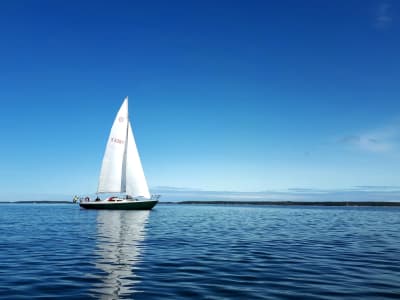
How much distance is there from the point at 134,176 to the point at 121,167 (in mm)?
3892

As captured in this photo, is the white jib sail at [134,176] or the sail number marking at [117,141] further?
the sail number marking at [117,141]

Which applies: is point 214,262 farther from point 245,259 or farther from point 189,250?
point 189,250

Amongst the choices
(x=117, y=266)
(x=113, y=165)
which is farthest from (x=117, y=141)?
(x=117, y=266)

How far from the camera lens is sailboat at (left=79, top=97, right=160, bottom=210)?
78.2 meters

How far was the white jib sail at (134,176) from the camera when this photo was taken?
257 ft

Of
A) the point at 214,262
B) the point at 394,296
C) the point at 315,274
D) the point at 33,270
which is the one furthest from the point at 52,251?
the point at 394,296

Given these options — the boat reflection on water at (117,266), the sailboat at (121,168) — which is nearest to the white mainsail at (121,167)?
the sailboat at (121,168)

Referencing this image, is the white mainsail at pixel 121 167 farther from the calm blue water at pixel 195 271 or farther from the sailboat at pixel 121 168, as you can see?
the calm blue water at pixel 195 271

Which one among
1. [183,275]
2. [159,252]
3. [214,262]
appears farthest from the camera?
[159,252]

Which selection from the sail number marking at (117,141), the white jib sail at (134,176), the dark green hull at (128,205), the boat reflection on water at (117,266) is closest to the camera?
the boat reflection on water at (117,266)

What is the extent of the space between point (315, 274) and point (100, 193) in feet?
235

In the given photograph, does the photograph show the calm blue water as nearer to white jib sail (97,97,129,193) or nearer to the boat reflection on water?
the boat reflection on water

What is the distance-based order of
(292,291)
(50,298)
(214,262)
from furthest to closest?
(214,262) → (292,291) → (50,298)

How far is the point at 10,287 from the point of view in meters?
12.2
